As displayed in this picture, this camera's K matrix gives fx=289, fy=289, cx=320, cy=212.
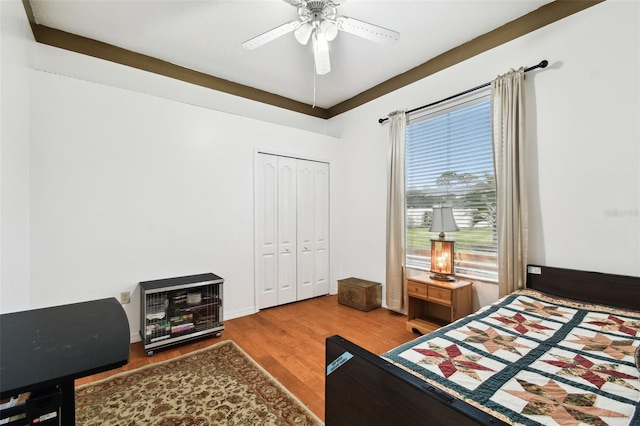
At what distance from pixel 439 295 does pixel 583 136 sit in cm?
173

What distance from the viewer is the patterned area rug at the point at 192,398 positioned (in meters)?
1.76

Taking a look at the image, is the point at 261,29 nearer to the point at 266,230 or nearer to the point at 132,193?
the point at 132,193

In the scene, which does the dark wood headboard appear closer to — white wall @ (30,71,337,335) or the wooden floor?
the wooden floor

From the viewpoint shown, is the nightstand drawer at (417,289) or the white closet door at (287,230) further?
the white closet door at (287,230)

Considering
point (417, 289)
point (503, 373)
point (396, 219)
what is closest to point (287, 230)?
point (396, 219)

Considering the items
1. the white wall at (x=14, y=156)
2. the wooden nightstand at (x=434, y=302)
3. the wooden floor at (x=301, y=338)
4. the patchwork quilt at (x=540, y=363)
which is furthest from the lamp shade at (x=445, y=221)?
the white wall at (x=14, y=156)

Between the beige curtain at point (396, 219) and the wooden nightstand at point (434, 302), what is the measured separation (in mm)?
359

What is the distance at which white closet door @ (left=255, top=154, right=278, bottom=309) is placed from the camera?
3.67m

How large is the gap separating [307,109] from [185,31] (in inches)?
85.0

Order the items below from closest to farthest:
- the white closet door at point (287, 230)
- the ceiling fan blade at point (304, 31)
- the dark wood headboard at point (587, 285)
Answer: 1. the dark wood headboard at point (587, 285)
2. the ceiling fan blade at point (304, 31)
3. the white closet door at point (287, 230)

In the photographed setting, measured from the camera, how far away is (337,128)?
463 centimetres

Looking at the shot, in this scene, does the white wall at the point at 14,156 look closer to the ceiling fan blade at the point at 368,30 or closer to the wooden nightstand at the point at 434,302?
the ceiling fan blade at the point at 368,30

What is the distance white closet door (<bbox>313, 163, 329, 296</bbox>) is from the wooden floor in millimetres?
426

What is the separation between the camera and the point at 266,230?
3758 millimetres
